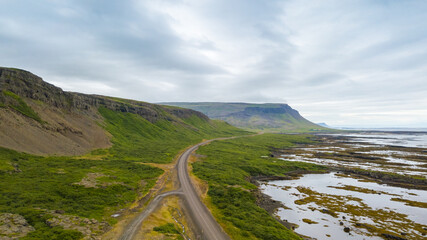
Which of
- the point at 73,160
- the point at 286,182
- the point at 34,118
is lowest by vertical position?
the point at 286,182

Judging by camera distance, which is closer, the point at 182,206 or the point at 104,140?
the point at 182,206

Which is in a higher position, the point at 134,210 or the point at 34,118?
the point at 34,118

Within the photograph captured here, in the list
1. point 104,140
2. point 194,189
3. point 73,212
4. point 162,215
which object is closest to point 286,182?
point 194,189

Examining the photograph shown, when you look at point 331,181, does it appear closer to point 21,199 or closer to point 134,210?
point 134,210

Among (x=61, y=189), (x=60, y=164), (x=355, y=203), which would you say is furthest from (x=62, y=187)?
(x=355, y=203)

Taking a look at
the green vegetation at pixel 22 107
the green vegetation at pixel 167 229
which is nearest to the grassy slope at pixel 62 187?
the green vegetation at pixel 167 229

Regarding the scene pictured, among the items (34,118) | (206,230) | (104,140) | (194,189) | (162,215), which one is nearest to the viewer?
(206,230)

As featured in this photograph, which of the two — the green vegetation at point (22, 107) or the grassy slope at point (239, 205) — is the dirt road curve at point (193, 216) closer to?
the grassy slope at point (239, 205)
